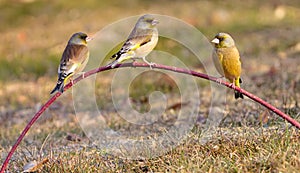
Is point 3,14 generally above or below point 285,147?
above

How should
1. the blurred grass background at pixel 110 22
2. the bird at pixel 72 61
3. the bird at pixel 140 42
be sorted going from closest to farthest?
the bird at pixel 140 42 < the bird at pixel 72 61 < the blurred grass background at pixel 110 22

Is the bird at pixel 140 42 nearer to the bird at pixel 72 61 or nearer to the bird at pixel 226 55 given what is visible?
the bird at pixel 72 61

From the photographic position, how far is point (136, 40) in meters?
3.51

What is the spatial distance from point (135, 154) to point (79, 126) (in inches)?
79.0

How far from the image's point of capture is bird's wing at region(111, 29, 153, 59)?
3465 mm

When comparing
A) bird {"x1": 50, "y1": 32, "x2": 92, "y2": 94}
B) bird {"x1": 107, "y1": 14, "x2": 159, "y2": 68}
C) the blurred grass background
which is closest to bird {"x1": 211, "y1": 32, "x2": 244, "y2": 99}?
bird {"x1": 107, "y1": 14, "x2": 159, "y2": 68}

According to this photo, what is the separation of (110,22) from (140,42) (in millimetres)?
9254

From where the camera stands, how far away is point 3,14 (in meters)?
14.6

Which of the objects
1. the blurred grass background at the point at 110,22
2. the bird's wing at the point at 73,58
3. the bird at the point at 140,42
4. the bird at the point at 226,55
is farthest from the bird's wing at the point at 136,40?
the blurred grass background at the point at 110,22

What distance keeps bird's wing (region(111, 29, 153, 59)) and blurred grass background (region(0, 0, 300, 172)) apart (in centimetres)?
79

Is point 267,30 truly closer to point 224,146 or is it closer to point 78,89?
point 78,89

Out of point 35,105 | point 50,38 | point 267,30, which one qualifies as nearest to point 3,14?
point 50,38

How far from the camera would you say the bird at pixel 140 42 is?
3465 mm

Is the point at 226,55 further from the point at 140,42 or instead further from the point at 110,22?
the point at 110,22
